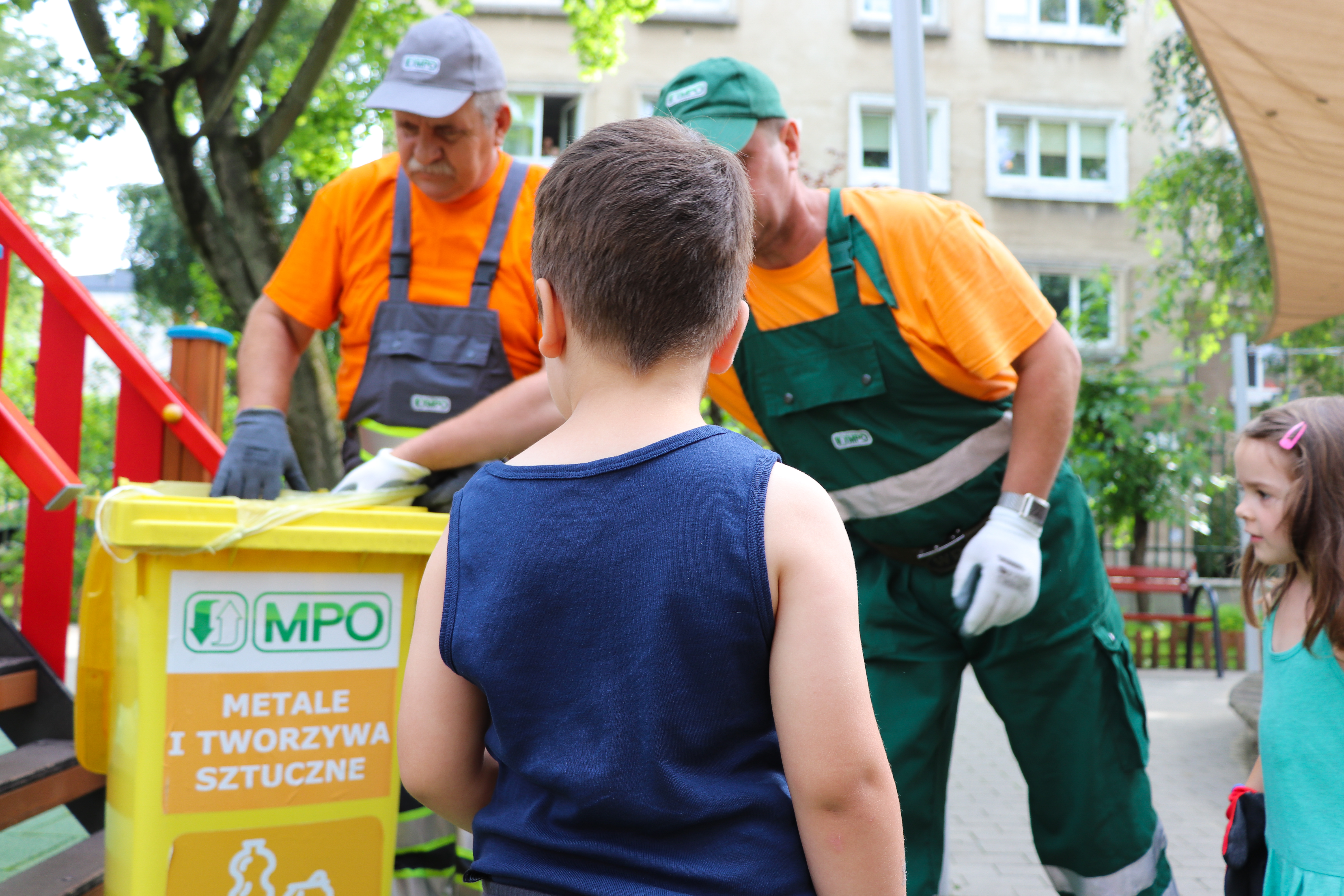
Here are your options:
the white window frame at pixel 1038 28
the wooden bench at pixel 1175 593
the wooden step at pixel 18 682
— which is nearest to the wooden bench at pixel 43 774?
the wooden step at pixel 18 682

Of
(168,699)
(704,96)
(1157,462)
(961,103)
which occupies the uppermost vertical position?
(961,103)

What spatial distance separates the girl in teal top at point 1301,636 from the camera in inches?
75.7

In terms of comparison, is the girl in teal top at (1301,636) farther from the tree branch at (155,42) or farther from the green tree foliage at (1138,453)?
the green tree foliage at (1138,453)

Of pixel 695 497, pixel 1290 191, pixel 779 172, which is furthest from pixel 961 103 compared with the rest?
pixel 695 497

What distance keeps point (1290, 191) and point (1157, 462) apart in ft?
29.0

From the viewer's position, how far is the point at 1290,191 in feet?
10.5

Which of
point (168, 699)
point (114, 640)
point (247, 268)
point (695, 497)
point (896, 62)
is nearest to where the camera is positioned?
point (695, 497)

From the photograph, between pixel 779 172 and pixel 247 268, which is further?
pixel 247 268

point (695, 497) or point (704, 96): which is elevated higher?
point (704, 96)

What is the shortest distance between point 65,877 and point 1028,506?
2282mm

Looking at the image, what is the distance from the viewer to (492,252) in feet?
Result: 8.38

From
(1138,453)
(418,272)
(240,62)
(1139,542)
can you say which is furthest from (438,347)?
(1139,542)

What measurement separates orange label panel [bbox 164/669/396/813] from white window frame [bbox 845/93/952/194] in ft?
51.3

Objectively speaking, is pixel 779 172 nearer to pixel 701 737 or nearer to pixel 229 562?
pixel 229 562
